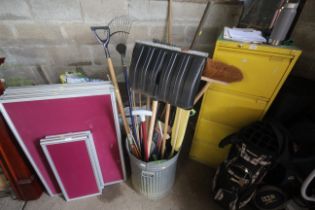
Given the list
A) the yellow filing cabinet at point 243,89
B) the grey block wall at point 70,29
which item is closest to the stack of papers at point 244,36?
the yellow filing cabinet at point 243,89

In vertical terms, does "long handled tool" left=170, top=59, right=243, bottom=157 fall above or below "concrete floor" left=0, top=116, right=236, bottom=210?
above

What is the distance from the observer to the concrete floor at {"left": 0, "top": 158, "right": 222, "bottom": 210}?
1.22 m

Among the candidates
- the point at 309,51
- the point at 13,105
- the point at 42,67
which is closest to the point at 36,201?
the point at 13,105

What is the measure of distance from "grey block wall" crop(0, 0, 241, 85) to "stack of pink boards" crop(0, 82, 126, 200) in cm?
40

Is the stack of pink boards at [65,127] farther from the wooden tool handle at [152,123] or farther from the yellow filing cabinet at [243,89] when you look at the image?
the yellow filing cabinet at [243,89]

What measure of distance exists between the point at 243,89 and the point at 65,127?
1.10 metres

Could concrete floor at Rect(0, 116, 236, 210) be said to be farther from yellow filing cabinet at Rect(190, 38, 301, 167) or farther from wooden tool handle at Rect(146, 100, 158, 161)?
wooden tool handle at Rect(146, 100, 158, 161)

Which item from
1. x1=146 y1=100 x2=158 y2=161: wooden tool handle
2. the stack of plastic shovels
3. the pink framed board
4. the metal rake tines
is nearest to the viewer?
the stack of plastic shovels

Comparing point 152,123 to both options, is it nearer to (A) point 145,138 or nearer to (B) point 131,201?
(A) point 145,138

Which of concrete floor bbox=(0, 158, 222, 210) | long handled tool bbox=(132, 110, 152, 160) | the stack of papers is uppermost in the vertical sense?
the stack of papers

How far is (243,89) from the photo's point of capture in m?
1.08

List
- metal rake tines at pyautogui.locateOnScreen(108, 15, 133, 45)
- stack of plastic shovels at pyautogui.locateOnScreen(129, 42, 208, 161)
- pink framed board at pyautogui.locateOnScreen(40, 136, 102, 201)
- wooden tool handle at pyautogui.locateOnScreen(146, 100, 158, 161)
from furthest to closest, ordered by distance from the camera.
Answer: metal rake tines at pyautogui.locateOnScreen(108, 15, 133, 45), pink framed board at pyautogui.locateOnScreen(40, 136, 102, 201), wooden tool handle at pyautogui.locateOnScreen(146, 100, 158, 161), stack of plastic shovels at pyautogui.locateOnScreen(129, 42, 208, 161)

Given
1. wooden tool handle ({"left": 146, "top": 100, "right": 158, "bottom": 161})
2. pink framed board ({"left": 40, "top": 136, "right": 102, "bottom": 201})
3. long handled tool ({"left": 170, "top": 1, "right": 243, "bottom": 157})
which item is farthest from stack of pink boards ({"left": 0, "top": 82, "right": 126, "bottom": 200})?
long handled tool ({"left": 170, "top": 1, "right": 243, "bottom": 157})

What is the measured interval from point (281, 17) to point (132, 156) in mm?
1161
